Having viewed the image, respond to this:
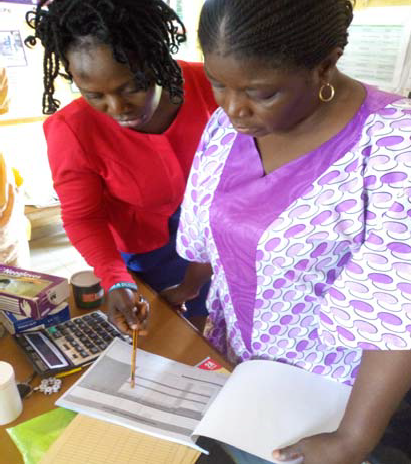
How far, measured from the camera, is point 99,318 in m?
1.00

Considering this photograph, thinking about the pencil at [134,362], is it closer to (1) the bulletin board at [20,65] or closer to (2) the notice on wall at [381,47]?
(2) the notice on wall at [381,47]

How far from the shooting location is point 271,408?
735 millimetres

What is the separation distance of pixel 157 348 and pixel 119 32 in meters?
0.65

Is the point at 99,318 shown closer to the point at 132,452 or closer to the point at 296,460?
the point at 132,452

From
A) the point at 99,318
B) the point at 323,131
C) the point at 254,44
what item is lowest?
the point at 99,318

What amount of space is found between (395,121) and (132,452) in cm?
65

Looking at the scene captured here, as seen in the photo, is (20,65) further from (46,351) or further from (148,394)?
(148,394)

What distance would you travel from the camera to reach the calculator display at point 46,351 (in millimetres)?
855

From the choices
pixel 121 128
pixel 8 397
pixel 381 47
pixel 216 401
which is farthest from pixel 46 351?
pixel 381 47

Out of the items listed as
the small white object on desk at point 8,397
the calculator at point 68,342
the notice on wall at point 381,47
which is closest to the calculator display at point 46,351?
the calculator at point 68,342

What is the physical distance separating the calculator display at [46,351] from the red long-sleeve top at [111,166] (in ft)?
0.63

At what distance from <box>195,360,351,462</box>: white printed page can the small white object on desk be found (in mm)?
331

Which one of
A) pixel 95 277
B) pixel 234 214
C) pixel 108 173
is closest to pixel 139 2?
pixel 108 173

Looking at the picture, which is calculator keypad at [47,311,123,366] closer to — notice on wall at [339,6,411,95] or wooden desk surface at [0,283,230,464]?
wooden desk surface at [0,283,230,464]
